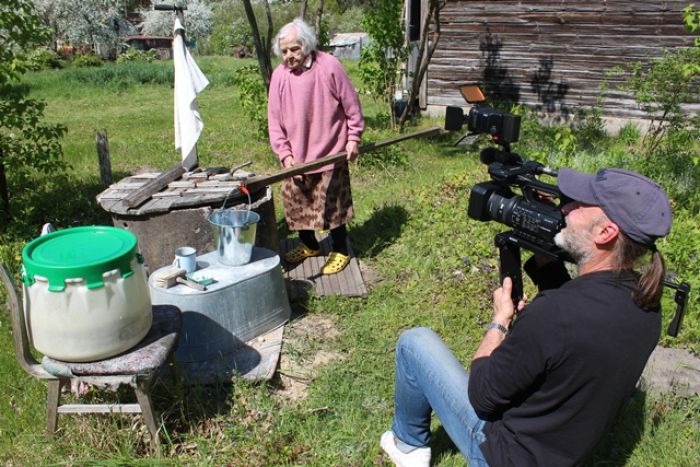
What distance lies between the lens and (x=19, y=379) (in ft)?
10.7

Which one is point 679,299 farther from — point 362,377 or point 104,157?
point 104,157

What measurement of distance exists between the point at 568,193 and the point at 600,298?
13.7 inches

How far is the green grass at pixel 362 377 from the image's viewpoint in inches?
107

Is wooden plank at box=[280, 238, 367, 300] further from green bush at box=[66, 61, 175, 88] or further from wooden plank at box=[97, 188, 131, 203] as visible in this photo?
green bush at box=[66, 61, 175, 88]

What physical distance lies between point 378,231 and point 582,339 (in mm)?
3751

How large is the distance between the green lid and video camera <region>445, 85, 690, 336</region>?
1.48m

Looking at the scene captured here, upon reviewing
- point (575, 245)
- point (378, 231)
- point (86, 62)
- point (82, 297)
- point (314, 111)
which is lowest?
point (378, 231)

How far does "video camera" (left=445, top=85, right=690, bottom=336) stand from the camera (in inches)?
82.5

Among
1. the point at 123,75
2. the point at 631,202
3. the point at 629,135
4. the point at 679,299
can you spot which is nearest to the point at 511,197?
the point at 631,202

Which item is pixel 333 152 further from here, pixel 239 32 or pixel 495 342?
pixel 239 32

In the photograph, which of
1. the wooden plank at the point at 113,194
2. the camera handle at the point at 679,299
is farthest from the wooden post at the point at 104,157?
the camera handle at the point at 679,299

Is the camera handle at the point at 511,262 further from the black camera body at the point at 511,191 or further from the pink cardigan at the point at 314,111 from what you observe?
the pink cardigan at the point at 314,111

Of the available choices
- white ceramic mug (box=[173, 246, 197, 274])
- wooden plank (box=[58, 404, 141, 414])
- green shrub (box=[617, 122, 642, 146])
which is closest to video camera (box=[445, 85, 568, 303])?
wooden plank (box=[58, 404, 141, 414])

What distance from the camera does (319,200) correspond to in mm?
4441
